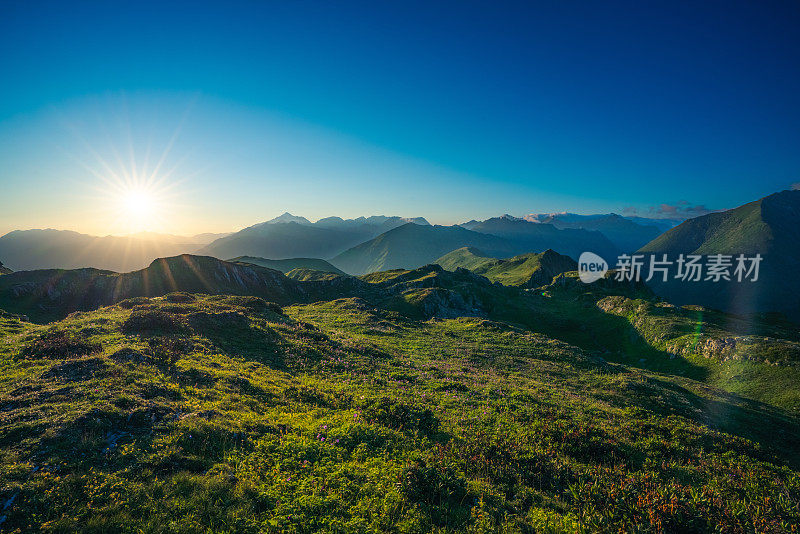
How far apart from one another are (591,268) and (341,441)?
165m

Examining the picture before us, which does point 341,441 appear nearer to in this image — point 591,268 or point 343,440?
point 343,440

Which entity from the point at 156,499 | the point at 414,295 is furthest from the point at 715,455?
the point at 414,295

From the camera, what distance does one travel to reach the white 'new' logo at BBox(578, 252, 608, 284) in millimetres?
124125

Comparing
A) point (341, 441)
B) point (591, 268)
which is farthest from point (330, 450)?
point (591, 268)

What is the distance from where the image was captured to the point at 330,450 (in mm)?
11602

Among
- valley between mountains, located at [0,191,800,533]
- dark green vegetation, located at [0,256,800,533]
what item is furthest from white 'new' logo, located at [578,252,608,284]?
valley between mountains, located at [0,191,800,533]

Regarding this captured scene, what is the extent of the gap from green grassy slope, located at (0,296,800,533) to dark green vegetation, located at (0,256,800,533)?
0.07m

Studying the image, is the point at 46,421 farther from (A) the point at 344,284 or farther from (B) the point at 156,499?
(A) the point at 344,284

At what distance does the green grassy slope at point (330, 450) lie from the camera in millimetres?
8414

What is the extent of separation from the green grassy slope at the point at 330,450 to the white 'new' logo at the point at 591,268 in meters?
112

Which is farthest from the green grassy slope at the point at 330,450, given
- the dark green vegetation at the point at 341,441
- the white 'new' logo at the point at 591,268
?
the white 'new' logo at the point at 591,268

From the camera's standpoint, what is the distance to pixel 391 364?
27.9 meters

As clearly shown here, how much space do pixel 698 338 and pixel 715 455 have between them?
5461 centimetres

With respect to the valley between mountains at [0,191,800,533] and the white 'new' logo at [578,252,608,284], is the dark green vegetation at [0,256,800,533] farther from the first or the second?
the white 'new' logo at [578,252,608,284]
